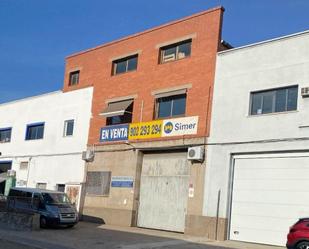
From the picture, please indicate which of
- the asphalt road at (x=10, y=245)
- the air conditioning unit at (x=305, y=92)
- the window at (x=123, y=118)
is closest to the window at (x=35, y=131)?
the window at (x=123, y=118)

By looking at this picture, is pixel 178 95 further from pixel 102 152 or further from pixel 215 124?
pixel 102 152

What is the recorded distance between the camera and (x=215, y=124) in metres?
22.4

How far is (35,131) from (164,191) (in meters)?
13.5

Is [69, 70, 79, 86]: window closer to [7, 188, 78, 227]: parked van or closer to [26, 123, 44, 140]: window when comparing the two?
[26, 123, 44, 140]: window

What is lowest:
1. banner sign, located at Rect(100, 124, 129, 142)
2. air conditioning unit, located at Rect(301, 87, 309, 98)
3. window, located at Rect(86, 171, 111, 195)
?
window, located at Rect(86, 171, 111, 195)

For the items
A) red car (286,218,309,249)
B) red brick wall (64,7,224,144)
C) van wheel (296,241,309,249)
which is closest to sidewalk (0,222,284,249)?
red car (286,218,309,249)

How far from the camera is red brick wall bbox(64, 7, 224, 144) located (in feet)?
76.7

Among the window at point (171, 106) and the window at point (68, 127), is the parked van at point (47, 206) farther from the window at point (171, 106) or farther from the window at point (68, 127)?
the window at point (68, 127)

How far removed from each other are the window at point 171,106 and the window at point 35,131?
36.7ft

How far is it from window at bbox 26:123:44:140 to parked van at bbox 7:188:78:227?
9596 millimetres

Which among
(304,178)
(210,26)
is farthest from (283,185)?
(210,26)

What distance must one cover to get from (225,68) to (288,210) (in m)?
6.88

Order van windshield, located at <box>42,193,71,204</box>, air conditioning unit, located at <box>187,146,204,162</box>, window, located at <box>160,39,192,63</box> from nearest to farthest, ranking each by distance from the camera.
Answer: air conditioning unit, located at <box>187,146,204,162</box>
van windshield, located at <box>42,193,71,204</box>
window, located at <box>160,39,192,63</box>

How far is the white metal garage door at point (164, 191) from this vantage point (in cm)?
2375
